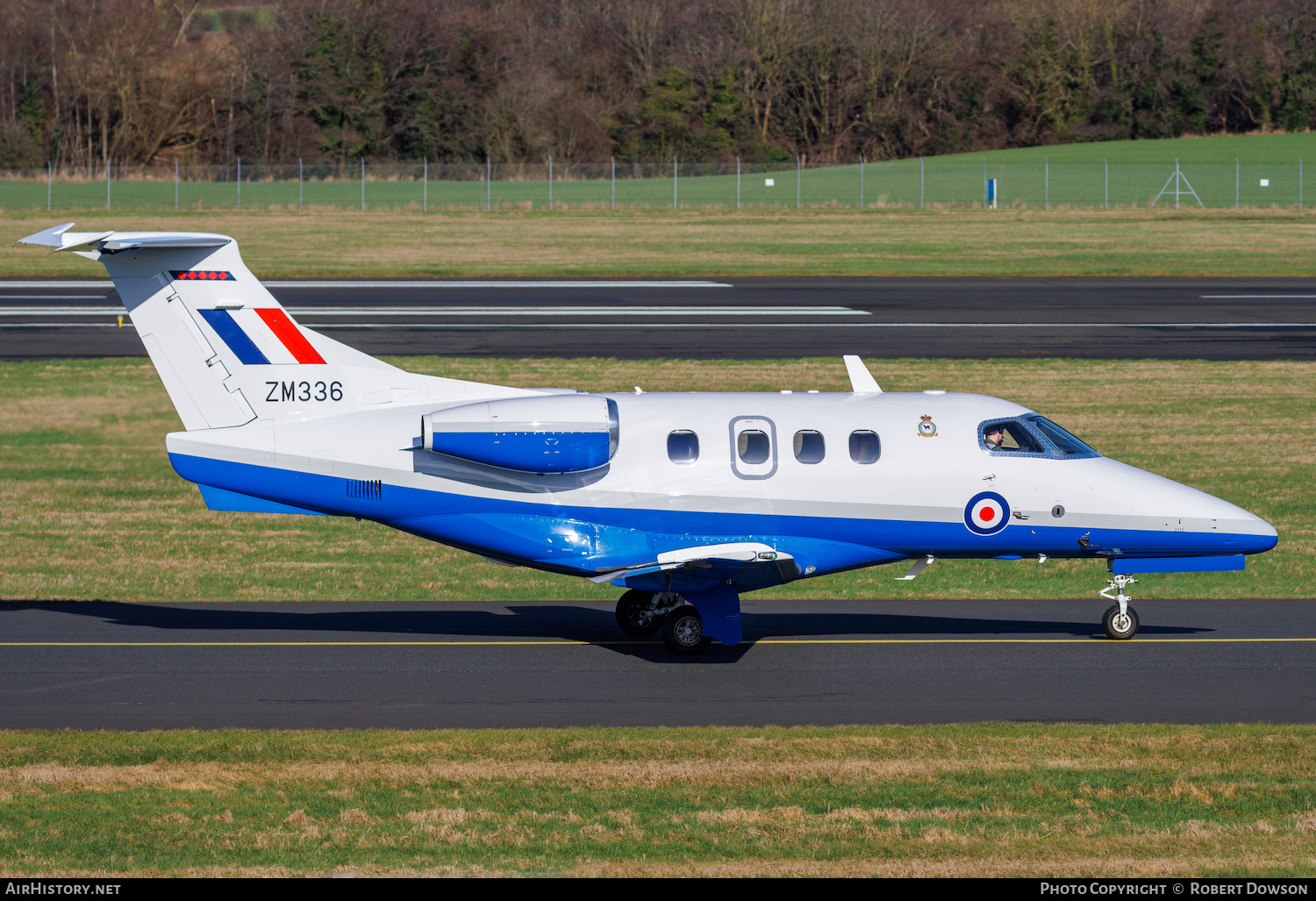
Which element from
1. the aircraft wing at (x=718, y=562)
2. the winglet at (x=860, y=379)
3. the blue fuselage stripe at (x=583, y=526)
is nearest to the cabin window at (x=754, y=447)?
the blue fuselage stripe at (x=583, y=526)

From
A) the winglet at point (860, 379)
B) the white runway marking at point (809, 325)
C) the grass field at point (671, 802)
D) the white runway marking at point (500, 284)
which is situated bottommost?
the grass field at point (671, 802)

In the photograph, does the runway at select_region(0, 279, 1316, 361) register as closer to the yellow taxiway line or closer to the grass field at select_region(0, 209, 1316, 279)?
the grass field at select_region(0, 209, 1316, 279)

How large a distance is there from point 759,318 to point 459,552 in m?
23.0

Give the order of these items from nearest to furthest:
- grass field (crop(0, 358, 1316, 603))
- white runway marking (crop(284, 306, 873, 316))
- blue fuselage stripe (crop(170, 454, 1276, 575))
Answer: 1. blue fuselage stripe (crop(170, 454, 1276, 575))
2. grass field (crop(0, 358, 1316, 603))
3. white runway marking (crop(284, 306, 873, 316))

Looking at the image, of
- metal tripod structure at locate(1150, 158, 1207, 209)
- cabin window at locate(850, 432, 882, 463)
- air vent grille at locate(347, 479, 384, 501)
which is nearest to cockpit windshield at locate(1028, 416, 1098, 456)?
cabin window at locate(850, 432, 882, 463)

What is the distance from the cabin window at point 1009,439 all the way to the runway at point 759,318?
803 inches

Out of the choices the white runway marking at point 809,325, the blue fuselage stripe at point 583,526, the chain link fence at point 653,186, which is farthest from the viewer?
the chain link fence at point 653,186

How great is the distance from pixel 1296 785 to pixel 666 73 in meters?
99.3

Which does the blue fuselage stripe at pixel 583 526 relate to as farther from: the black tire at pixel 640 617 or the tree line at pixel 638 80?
the tree line at pixel 638 80

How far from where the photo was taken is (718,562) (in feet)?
51.9

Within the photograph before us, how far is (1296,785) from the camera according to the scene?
11.7 metres

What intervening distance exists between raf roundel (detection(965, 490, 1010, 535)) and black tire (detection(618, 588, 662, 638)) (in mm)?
3875

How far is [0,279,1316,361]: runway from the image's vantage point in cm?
3834

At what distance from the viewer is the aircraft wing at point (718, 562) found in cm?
1578
